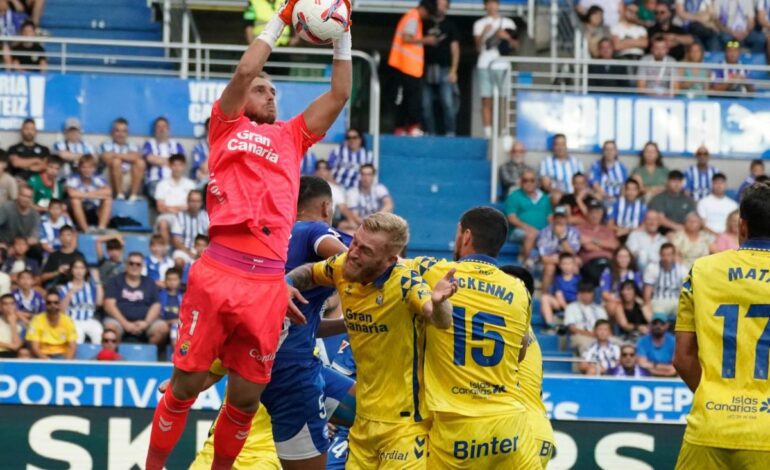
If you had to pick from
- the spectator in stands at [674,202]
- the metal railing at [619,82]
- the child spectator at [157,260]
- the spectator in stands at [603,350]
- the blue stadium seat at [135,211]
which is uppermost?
the metal railing at [619,82]

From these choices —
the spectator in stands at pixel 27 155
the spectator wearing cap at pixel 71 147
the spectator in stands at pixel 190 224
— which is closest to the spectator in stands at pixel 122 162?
the spectator wearing cap at pixel 71 147

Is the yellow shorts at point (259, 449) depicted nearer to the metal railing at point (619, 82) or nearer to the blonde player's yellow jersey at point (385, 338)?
the blonde player's yellow jersey at point (385, 338)

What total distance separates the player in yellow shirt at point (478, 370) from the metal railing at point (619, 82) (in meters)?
11.9

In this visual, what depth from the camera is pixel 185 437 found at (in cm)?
1110

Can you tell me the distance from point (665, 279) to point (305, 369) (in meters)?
10.4

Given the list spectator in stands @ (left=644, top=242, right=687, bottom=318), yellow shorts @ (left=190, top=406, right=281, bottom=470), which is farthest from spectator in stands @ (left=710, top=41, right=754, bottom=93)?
yellow shorts @ (left=190, top=406, right=281, bottom=470)

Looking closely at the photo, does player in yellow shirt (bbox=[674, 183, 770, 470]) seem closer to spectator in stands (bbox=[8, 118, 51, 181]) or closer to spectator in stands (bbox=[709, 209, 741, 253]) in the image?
spectator in stands (bbox=[709, 209, 741, 253])

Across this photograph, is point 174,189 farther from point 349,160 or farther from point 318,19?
point 318,19

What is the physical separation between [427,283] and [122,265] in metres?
9.74

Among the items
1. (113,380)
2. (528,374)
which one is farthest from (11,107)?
(528,374)

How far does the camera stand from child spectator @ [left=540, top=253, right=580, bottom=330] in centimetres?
1792

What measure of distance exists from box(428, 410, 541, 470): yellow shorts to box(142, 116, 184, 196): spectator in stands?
36.3 feet

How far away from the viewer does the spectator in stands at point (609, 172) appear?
1988 centimetres

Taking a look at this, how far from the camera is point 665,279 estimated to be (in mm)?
18312
